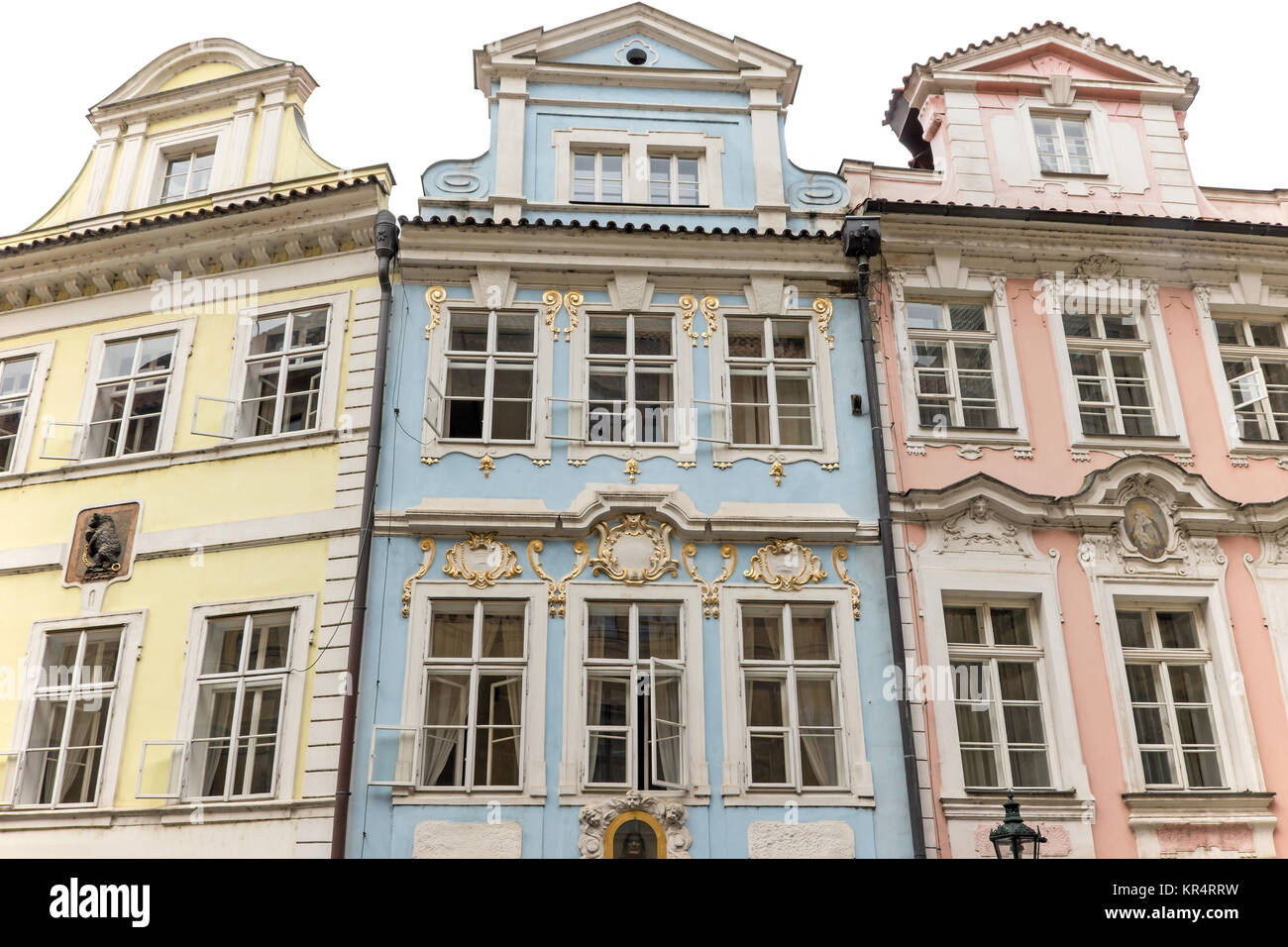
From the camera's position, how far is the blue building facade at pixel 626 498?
1179 centimetres

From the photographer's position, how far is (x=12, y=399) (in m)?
14.8

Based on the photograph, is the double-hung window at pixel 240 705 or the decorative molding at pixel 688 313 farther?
the decorative molding at pixel 688 313

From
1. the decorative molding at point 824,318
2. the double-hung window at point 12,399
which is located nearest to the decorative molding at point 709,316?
the decorative molding at point 824,318

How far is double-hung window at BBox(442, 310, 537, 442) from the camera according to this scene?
Answer: 13.5 meters

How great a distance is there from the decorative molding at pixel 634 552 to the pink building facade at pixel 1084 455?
2.44m

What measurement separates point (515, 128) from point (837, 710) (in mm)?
7935

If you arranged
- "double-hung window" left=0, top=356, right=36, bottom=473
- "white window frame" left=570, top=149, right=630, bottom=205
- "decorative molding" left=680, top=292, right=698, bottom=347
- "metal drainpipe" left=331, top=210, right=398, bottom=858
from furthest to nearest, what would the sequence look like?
"white window frame" left=570, top=149, right=630, bottom=205
"double-hung window" left=0, top=356, right=36, bottom=473
"decorative molding" left=680, top=292, right=698, bottom=347
"metal drainpipe" left=331, top=210, right=398, bottom=858

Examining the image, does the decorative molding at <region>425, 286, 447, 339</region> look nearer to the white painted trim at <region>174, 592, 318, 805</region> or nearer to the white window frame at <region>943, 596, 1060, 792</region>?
the white painted trim at <region>174, 592, 318, 805</region>

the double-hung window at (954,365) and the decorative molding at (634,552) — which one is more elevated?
the double-hung window at (954,365)

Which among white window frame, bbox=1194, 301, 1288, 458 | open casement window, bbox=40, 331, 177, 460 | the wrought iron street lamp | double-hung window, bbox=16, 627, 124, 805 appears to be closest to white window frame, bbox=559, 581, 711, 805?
the wrought iron street lamp

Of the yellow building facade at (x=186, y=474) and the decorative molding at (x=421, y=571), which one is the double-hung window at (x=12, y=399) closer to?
the yellow building facade at (x=186, y=474)

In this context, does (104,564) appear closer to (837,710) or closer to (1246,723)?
(837,710)

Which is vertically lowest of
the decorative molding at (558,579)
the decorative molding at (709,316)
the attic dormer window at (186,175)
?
the decorative molding at (558,579)

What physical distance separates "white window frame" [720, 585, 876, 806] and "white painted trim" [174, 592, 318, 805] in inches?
161
